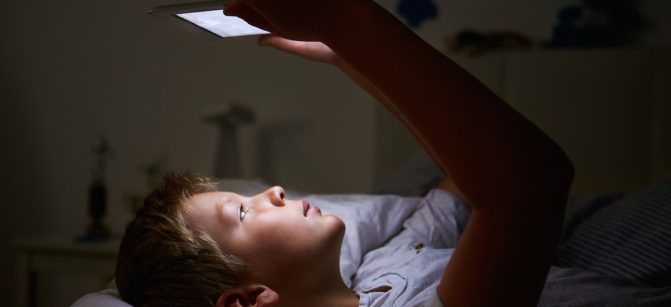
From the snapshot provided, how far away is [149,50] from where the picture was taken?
2.50 m

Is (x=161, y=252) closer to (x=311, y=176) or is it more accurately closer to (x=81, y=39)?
(x=311, y=176)

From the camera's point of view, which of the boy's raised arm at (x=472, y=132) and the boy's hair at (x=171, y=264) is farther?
the boy's hair at (x=171, y=264)

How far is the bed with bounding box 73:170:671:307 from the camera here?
809mm

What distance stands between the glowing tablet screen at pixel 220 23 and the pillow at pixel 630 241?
0.75m

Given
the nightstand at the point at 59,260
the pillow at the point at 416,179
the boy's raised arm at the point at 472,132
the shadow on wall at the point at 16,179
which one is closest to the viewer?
the boy's raised arm at the point at 472,132

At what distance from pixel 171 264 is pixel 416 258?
433 mm

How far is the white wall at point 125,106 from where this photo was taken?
7.66 ft

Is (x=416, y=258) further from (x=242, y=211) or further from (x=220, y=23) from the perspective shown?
(x=220, y=23)

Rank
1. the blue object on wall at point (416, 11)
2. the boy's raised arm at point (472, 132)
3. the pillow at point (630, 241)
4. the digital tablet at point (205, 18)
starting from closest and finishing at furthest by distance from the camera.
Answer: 1. the boy's raised arm at point (472, 132)
2. the digital tablet at point (205, 18)
3. the pillow at point (630, 241)
4. the blue object on wall at point (416, 11)

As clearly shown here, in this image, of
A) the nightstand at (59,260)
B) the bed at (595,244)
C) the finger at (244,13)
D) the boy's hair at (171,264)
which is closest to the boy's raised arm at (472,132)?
the finger at (244,13)

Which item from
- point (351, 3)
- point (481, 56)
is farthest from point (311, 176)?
point (351, 3)

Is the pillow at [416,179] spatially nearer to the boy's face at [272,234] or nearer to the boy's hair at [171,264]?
the boy's face at [272,234]

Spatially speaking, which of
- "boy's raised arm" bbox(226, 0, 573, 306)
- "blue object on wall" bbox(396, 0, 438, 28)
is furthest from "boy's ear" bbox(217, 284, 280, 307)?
"blue object on wall" bbox(396, 0, 438, 28)

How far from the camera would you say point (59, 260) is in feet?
6.18
